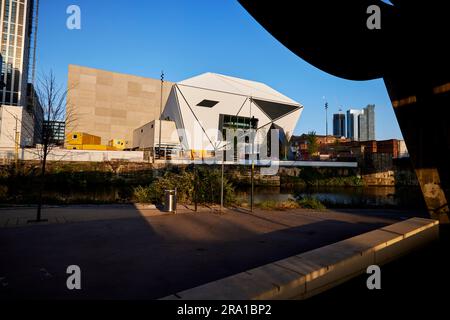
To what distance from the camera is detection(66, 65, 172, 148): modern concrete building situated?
68.8m

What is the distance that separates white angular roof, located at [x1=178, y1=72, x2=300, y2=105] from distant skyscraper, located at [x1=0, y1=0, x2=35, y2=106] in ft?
192

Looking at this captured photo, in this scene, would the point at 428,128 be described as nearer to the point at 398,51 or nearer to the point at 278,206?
the point at 398,51

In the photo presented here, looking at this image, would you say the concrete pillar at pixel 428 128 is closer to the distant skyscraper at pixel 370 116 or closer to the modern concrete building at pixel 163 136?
the modern concrete building at pixel 163 136

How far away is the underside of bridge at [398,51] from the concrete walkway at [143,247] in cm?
264

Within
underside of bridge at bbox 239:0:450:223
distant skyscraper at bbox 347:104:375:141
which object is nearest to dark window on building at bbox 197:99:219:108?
underside of bridge at bbox 239:0:450:223

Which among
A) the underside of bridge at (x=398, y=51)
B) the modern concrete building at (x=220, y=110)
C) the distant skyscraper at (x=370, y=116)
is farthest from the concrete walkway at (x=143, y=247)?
the distant skyscraper at (x=370, y=116)

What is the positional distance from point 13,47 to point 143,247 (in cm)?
10107

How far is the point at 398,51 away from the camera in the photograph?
507 centimetres

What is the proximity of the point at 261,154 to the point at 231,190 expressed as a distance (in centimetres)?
4771

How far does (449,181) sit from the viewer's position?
6418mm

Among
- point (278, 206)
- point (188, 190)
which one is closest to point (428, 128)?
point (278, 206)

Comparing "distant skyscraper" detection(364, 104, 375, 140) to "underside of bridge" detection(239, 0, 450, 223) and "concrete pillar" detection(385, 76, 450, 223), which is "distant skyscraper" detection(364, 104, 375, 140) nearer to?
"concrete pillar" detection(385, 76, 450, 223)

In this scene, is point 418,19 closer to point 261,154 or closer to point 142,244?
point 142,244

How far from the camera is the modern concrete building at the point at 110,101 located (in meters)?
68.8
